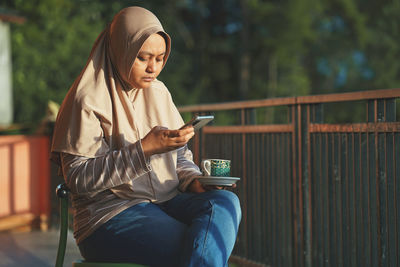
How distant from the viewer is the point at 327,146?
273 cm

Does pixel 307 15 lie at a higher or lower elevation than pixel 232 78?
higher

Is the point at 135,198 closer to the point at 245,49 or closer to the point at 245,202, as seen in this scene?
the point at 245,202

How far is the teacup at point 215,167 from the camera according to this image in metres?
2.00

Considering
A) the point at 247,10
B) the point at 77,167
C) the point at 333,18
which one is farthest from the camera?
the point at 333,18

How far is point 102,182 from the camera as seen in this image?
177 centimetres

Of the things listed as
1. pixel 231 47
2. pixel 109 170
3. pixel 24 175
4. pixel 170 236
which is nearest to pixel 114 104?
pixel 109 170

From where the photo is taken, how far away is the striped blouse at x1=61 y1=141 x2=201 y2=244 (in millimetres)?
1760

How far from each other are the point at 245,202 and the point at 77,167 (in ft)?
6.02

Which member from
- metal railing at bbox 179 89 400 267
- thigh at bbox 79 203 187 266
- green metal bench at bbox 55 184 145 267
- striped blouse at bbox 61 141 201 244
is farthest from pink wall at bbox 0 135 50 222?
thigh at bbox 79 203 187 266

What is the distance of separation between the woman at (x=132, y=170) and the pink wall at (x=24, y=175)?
354 cm

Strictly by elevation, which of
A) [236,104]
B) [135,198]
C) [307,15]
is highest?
[307,15]

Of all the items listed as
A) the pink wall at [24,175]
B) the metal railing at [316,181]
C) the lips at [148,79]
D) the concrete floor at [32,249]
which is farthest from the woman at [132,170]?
the pink wall at [24,175]

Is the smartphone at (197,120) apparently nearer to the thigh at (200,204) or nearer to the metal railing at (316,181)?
the thigh at (200,204)

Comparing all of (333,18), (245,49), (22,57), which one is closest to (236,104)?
(22,57)
